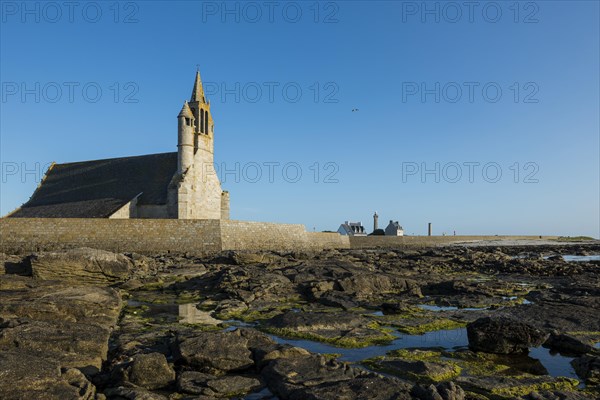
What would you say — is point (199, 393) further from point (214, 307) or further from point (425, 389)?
point (214, 307)

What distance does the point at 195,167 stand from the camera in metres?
Result: 39.1

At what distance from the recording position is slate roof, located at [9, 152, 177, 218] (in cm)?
3894

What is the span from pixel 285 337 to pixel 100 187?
134 ft

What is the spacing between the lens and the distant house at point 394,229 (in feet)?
248

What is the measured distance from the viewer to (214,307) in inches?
459

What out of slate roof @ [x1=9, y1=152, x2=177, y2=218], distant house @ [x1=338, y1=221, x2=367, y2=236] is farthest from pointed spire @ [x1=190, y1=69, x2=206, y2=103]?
distant house @ [x1=338, y1=221, x2=367, y2=236]

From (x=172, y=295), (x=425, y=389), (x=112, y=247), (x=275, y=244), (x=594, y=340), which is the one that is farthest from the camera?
(x=275, y=244)

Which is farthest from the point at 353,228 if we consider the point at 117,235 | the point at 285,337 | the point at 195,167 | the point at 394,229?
Result: the point at 285,337

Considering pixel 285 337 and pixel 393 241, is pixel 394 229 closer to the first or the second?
pixel 393 241

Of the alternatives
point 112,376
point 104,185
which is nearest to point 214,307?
point 112,376

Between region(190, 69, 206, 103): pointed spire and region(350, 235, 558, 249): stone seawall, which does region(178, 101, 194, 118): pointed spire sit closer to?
region(190, 69, 206, 103): pointed spire

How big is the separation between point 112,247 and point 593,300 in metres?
26.7

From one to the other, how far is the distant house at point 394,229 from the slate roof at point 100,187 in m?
46.2

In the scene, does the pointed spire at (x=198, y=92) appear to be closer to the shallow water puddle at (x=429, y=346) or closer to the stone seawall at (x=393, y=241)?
the stone seawall at (x=393, y=241)
